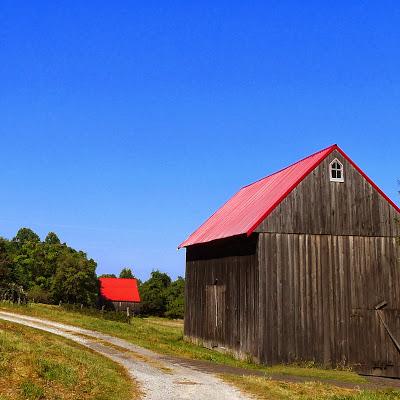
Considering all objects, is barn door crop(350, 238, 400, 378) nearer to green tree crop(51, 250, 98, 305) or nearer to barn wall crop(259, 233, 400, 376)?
barn wall crop(259, 233, 400, 376)

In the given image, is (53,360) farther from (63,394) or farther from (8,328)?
(8,328)

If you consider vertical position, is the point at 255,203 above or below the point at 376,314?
above

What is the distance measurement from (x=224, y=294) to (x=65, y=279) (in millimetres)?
54724

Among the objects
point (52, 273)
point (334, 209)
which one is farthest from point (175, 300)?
point (334, 209)

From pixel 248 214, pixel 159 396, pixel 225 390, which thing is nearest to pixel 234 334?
pixel 248 214

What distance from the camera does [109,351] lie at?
22828 millimetres

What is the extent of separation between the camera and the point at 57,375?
14.6 m

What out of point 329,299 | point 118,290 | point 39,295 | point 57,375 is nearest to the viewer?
point 57,375

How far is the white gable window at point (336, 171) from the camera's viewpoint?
2669 centimetres

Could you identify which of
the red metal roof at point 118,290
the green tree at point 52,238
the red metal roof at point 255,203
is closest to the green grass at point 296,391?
the red metal roof at point 255,203

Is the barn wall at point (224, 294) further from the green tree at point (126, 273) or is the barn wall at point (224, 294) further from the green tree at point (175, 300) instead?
the green tree at point (126, 273)

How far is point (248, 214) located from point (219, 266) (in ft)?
13.0

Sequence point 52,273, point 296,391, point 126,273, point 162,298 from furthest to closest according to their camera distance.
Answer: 1. point 126,273
2. point 162,298
3. point 52,273
4. point 296,391

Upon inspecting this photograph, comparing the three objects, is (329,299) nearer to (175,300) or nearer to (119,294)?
(119,294)
